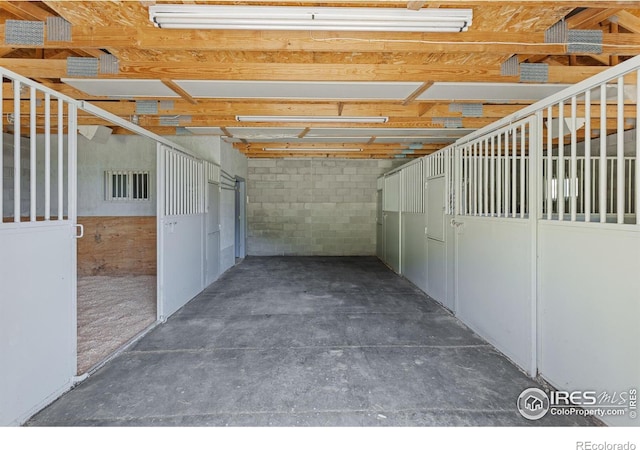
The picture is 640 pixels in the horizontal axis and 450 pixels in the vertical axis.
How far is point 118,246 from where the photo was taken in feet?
19.3

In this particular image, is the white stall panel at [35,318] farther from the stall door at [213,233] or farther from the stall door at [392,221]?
the stall door at [392,221]

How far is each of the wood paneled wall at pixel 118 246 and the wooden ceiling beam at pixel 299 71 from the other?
322 cm

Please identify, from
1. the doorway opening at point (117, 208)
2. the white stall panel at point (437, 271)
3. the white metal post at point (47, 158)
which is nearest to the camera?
the white metal post at point (47, 158)

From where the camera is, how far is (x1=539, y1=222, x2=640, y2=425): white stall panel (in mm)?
1701

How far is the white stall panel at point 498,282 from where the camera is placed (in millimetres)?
2480

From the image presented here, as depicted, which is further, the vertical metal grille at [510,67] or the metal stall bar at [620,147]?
the vertical metal grille at [510,67]

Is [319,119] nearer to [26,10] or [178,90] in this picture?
[178,90]

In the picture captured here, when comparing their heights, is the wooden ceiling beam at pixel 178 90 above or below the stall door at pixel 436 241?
above

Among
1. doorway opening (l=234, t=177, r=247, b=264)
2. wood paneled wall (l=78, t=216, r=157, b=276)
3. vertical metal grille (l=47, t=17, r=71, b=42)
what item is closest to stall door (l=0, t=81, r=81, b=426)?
vertical metal grille (l=47, t=17, r=71, b=42)

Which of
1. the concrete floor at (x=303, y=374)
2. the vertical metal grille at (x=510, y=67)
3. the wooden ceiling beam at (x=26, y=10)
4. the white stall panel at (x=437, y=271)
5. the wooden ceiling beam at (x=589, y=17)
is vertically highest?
the wooden ceiling beam at (x=26, y=10)

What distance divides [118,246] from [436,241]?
5226 millimetres

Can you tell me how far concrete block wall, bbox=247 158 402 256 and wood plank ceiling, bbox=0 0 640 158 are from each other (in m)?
3.65

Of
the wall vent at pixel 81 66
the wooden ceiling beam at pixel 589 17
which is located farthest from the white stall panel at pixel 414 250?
the wall vent at pixel 81 66

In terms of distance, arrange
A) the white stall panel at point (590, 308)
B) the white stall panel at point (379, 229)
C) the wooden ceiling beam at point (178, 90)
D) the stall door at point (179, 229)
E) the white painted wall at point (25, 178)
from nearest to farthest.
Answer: the white stall panel at point (590, 308), the wooden ceiling beam at point (178, 90), the stall door at point (179, 229), the white painted wall at point (25, 178), the white stall panel at point (379, 229)
